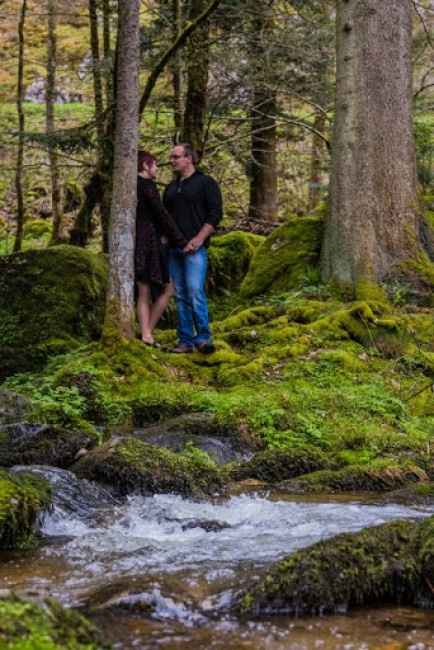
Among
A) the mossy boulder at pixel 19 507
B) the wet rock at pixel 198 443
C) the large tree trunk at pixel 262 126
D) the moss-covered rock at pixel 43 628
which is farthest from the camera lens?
the large tree trunk at pixel 262 126

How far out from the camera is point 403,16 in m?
11.6

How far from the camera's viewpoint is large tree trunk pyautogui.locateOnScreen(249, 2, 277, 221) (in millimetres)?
15125

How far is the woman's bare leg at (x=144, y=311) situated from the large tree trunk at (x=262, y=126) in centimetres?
576

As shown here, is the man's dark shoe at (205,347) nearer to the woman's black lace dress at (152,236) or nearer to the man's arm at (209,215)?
the woman's black lace dress at (152,236)

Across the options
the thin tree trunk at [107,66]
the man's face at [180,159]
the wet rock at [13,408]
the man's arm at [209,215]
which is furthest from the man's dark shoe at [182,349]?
the thin tree trunk at [107,66]

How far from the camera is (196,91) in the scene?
13.3 meters

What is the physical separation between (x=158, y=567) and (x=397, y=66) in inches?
352

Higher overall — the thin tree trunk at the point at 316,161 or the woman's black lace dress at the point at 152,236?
the thin tree trunk at the point at 316,161

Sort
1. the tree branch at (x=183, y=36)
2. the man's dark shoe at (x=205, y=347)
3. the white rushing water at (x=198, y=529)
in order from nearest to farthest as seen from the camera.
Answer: the white rushing water at (x=198, y=529) < the man's dark shoe at (x=205, y=347) < the tree branch at (x=183, y=36)

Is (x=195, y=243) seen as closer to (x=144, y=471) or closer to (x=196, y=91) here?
(x=144, y=471)

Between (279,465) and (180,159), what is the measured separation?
3944mm

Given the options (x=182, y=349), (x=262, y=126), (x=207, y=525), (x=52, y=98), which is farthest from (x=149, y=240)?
(x=262, y=126)

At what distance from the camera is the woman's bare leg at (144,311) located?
9.98 m

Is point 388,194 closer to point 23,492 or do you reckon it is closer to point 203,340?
point 203,340
